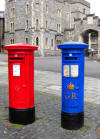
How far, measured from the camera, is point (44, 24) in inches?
1465

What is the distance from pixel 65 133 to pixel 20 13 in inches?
1474

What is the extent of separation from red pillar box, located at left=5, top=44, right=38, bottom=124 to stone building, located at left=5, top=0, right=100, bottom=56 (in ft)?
97.9

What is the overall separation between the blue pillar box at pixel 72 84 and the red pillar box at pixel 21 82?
69 cm

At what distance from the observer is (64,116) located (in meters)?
3.70

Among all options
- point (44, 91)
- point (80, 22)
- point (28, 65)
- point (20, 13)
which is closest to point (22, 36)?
point (20, 13)

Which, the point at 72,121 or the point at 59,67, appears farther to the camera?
the point at 59,67

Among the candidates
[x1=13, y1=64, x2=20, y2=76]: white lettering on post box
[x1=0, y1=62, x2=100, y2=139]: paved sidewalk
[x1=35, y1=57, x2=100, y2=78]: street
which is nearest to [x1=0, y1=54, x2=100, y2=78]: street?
[x1=35, y1=57, x2=100, y2=78]: street

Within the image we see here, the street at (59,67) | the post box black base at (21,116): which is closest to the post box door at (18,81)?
the post box black base at (21,116)

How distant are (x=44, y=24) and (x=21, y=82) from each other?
1366 inches

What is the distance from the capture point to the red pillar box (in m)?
3.68

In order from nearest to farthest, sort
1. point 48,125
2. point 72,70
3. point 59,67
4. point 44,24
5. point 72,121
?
point 72,70, point 72,121, point 48,125, point 59,67, point 44,24

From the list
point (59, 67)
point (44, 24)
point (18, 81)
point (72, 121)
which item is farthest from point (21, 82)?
point (44, 24)

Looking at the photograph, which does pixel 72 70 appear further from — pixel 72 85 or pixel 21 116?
pixel 21 116

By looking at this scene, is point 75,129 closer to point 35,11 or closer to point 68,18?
point 35,11
